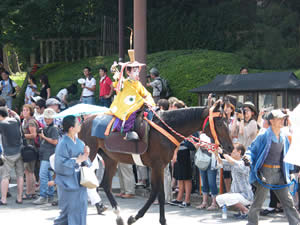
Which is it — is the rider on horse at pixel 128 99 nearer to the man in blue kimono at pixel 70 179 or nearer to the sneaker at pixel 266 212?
the man in blue kimono at pixel 70 179

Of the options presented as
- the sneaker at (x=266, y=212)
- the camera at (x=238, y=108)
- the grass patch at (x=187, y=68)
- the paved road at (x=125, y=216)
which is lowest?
the paved road at (x=125, y=216)

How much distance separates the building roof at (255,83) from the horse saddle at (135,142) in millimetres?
4132

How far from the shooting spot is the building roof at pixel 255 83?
12367mm

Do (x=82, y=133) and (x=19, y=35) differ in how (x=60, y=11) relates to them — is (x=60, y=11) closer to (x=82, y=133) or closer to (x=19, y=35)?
(x=19, y=35)

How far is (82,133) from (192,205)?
2.70m

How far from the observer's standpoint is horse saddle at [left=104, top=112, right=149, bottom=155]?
372 inches

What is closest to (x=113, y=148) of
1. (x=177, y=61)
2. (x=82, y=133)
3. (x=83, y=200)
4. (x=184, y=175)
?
(x=82, y=133)

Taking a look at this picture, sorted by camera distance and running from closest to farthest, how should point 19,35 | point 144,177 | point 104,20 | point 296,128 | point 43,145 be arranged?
point 296,128 → point 43,145 → point 144,177 → point 19,35 → point 104,20

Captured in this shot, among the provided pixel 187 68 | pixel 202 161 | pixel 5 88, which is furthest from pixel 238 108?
pixel 5 88

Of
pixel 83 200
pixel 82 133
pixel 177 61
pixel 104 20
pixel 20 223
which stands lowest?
pixel 20 223

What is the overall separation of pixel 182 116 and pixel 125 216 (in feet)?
7.47

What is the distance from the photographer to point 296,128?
18.0 feet

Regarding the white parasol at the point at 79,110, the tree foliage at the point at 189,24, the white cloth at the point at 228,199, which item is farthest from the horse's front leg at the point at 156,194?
the tree foliage at the point at 189,24

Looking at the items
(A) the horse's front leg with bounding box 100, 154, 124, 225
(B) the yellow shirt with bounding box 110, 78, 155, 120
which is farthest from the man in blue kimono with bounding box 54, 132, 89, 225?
(A) the horse's front leg with bounding box 100, 154, 124, 225
